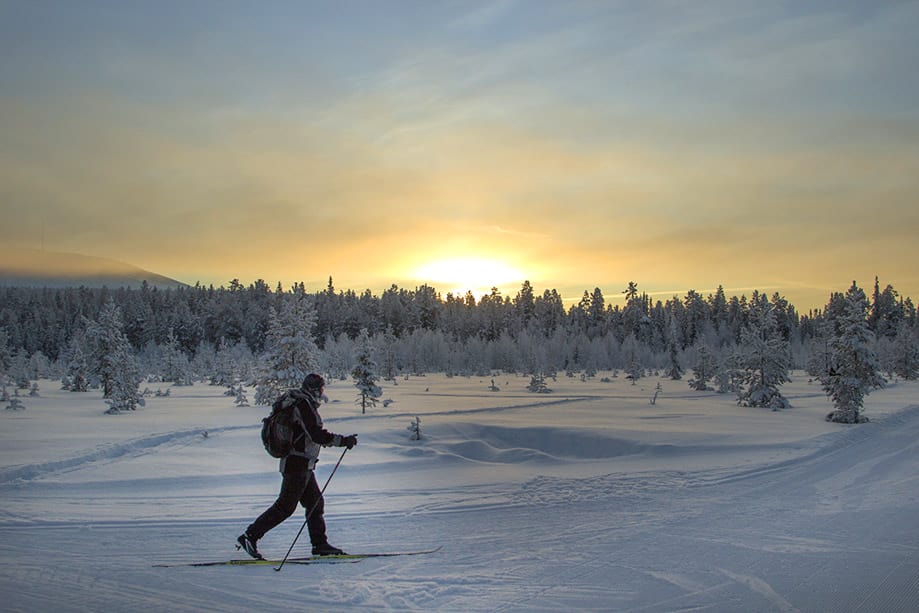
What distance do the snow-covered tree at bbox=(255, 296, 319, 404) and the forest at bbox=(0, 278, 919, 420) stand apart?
28.2 metres

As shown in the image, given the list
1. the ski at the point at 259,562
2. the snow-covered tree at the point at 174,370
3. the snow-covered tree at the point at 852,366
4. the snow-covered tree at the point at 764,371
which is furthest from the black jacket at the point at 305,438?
the snow-covered tree at the point at 174,370

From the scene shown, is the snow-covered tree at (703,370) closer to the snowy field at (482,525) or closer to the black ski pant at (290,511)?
the snowy field at (482,525)

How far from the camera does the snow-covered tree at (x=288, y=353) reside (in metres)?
33.8

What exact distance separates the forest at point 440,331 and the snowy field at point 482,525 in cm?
4266

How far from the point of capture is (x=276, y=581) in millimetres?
5762

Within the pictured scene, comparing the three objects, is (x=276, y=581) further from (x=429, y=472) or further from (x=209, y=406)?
(x=209, y=406)

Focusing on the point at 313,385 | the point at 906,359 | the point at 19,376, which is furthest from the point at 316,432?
the point at 906,359

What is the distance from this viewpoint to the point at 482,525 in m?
8.52

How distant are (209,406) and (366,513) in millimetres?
29008

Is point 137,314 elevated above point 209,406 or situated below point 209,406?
above

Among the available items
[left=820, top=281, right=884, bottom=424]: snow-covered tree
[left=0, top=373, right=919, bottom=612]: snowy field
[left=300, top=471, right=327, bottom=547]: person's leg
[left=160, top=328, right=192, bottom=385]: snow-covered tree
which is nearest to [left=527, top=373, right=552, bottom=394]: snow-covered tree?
[left=820, top=281, right=884, bottom=424]: snow-covered tree

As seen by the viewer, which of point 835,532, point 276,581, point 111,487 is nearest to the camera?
point 276,581

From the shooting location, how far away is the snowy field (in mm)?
5449

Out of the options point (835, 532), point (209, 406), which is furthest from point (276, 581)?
point (209, 406)
